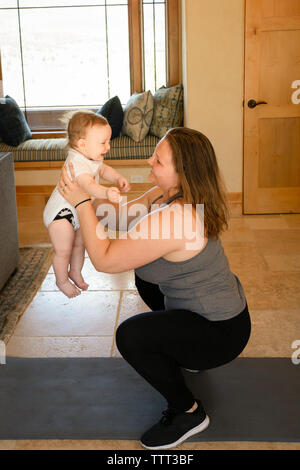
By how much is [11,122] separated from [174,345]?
13.4 ft

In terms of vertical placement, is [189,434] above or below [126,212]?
below

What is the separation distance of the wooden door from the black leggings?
327 centimetres

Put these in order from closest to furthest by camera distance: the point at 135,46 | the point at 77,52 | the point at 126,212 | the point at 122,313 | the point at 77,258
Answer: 1. the point at 77,258
2. the point at 126,212
3. the point at 122,313
4. the point at 135,46
5. the point at 77,52

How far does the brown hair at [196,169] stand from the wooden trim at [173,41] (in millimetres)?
4027

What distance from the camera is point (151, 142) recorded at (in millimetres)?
5656

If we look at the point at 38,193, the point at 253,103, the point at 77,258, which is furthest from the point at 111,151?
the point at 77,258

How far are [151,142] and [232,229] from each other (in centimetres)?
128

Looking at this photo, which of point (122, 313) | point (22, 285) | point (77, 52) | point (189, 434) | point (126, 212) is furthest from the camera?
point (77, 52)

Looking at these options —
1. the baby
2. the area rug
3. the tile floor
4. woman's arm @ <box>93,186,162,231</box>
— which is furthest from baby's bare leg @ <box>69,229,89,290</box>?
the area rug

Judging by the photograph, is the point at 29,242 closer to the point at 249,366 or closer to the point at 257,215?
the point at 257,215

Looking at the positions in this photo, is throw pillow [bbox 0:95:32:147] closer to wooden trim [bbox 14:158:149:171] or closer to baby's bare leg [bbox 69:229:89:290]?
wooden trim [bbox 14:158:149:171]

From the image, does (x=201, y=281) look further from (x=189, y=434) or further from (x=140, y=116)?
(x=140, y=116)

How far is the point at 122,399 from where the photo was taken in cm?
242

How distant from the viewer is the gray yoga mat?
221cm
